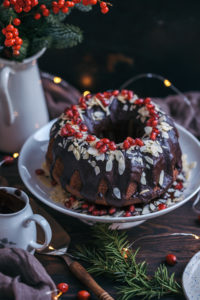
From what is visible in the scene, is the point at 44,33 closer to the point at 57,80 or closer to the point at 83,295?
the point at 57,80

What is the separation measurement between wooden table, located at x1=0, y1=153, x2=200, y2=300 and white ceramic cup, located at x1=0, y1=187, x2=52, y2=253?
125 millimetres

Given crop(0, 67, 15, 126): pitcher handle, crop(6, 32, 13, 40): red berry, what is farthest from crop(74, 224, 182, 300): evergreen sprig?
crop(6, 32, 13, 40): red berry

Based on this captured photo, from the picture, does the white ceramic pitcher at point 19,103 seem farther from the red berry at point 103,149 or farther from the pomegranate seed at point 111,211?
the pomegranate seed at point 111,211

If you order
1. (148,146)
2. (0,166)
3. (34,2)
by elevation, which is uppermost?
(34,2)

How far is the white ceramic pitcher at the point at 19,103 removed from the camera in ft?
5.98

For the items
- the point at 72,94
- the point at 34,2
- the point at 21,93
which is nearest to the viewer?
the point at 34,2

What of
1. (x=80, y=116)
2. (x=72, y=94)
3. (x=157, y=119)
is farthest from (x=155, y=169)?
(x=72, y=94)

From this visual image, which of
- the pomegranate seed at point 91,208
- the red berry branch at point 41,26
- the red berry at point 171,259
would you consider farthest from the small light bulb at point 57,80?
the red berry at point 171,259

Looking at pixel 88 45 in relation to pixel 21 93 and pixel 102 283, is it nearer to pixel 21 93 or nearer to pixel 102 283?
pixel 21 93

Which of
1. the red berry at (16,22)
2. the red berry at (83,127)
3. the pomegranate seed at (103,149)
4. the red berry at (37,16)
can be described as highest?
the red berry at (16,22)

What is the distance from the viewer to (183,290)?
142 centimetres

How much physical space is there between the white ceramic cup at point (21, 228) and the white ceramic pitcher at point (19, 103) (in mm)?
470

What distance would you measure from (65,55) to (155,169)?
142cm

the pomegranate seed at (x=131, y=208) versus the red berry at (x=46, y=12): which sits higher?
the red berry at (x=46, y=12)
